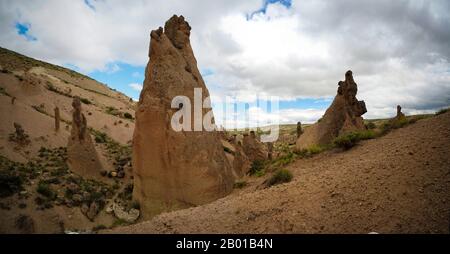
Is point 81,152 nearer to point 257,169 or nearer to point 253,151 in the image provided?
point 253,151

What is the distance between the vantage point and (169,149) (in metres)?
14.6

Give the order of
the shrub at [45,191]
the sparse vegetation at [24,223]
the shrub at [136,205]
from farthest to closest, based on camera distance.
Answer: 1. the shrub at [45,191]
2. the shrub at [136,205]
3. the sparse vegetation at [24,223]

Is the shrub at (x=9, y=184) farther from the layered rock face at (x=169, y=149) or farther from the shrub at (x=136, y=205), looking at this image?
the layered rock face at (x=169, y=149)

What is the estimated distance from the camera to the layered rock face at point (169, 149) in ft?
46.9

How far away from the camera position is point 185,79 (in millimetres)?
15719

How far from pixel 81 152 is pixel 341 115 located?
60.6 feet

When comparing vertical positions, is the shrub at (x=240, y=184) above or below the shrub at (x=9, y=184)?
above

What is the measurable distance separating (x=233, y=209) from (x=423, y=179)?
428 centimetres

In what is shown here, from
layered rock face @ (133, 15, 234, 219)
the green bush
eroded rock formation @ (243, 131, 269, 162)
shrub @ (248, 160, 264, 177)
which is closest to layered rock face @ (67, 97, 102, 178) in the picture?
layered rock face @ (133, 15, 234, 219)

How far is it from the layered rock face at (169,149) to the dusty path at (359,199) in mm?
5119

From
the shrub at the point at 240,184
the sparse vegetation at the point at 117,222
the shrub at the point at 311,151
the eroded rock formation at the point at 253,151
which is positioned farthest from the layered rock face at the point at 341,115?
the sparse vegetation at the point at 117,222

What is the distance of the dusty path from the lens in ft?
18.5

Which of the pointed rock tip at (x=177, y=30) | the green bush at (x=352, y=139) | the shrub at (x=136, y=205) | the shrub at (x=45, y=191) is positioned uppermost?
the pointed rock tip at (x=177, y=30)
